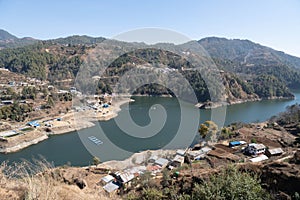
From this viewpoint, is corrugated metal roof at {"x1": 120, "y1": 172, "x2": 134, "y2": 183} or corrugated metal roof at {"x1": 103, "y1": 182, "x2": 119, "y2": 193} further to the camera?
corrugated metal roof at {"x1": 120, "y1": 172, "x2": 134, "y2": 183}

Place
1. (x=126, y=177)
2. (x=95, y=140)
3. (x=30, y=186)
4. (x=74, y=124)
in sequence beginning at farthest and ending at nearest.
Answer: (x=74, y=124) → (x=95, y=140) → (x=126, y=177) → (x=30, y=186)

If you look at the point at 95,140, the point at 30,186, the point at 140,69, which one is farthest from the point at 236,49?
the point at 30,186

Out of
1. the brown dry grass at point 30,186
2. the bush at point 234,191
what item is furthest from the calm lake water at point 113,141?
the bush at point 234,191

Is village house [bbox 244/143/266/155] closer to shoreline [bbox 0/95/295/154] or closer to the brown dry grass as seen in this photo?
the brown dry grass

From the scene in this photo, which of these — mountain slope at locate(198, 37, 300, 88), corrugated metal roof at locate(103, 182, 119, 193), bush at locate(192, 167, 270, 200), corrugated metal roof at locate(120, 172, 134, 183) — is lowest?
corrugated metal roof at locate(103, 182, 119, 193)

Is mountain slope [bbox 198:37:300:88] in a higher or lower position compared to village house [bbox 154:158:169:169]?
higher

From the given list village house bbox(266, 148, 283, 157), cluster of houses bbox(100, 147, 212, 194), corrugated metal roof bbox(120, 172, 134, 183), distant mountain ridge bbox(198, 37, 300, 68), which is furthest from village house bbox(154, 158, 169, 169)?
distant mountain ridge bbox(198, 37, 300, 68)

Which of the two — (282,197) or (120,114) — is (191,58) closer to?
(120,114)

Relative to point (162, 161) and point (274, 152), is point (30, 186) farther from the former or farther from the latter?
point (274, 152)

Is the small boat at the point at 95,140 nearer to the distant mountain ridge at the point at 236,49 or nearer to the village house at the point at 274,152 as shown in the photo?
the village house at the point at 274,152

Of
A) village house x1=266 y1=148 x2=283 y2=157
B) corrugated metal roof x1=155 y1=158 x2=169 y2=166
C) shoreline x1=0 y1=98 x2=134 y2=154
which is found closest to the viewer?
village house x1=266 y1=148 x2=283 y2=157
